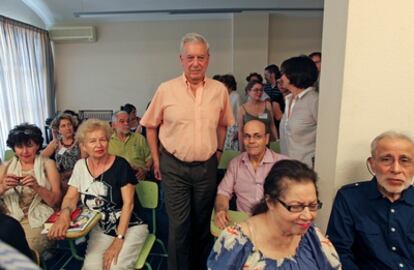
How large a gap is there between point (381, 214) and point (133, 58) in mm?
5751

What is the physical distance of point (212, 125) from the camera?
2.01m

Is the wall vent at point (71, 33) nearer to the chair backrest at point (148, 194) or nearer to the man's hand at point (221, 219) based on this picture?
the chair backrest at point (148, 194)

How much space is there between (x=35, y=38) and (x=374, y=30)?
5.83 metres

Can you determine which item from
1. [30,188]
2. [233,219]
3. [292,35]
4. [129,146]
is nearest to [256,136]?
[233,219]

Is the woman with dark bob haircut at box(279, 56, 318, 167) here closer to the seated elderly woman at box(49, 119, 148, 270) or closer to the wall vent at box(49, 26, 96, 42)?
the seated elderly woman at box(49, 119, 148, 270)

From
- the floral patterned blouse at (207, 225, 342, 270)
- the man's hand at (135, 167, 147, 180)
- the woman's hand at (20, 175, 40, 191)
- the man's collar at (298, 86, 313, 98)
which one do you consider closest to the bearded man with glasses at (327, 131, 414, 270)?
the floral patterned blouse at (207, 225, 342, 270)

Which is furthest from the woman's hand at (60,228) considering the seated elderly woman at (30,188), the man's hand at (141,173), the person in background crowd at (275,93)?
the person in background crowd at (275,93)

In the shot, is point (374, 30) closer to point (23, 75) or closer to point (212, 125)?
point (212, 125)

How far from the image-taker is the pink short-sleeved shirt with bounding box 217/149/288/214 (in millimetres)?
2027

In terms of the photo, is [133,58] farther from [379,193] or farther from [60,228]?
[379,193]

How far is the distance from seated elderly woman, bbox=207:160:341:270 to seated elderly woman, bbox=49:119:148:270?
3.13ft

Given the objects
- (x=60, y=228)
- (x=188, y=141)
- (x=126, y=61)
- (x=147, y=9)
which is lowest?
(x=60, y=228)

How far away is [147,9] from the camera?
573cm

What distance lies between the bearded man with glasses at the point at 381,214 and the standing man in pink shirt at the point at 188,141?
0.82 m
